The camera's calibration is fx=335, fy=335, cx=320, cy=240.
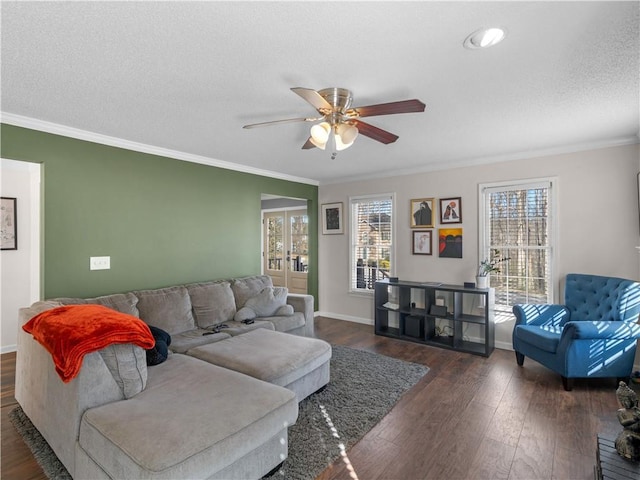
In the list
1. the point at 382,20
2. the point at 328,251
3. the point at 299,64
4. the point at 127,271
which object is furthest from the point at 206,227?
the point at 382,20

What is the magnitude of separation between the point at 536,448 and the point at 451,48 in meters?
2.61

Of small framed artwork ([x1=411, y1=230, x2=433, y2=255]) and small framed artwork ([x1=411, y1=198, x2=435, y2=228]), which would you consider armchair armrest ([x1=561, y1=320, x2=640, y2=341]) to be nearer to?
small framed artwork ([x1=411, y1=230, x2=433, y2=255])

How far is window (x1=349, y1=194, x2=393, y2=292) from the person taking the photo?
17.9ft

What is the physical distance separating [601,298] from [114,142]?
17.6 ft

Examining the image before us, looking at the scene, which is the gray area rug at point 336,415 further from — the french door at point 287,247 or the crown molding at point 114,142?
the french door at point 287,247

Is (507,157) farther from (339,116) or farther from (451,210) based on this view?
(339,116)

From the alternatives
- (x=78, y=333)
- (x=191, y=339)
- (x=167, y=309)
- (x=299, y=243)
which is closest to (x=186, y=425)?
(x=78, y=333)

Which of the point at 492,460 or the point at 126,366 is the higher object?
the point at 126,366

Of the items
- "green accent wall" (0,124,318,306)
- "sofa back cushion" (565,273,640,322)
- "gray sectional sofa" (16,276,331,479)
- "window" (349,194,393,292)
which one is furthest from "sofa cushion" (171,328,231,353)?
"sofa back cushion" (565,273,640,322)

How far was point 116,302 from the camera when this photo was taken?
312 cm

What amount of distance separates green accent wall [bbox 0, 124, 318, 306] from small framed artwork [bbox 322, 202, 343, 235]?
4.68ft

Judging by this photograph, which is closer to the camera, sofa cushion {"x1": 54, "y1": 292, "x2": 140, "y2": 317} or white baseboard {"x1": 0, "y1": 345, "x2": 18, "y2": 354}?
sofa cushion {"x1": 54, "y1": 292, "x2": 140, "y2": 317}

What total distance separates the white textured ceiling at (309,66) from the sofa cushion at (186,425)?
1964 millimetres

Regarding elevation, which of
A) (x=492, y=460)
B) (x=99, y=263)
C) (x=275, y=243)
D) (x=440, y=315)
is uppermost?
(x=275, y=243)
